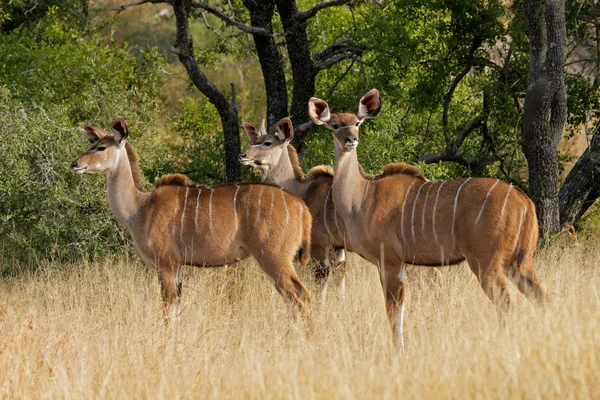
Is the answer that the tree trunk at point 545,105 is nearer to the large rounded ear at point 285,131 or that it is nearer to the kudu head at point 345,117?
the large rounded ear at point 285,131

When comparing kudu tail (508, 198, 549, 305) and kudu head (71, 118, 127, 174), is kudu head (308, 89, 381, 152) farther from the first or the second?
kudu head (71, 118, 127, 174)

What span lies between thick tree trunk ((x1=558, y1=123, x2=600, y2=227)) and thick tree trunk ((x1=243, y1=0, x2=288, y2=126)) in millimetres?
2619

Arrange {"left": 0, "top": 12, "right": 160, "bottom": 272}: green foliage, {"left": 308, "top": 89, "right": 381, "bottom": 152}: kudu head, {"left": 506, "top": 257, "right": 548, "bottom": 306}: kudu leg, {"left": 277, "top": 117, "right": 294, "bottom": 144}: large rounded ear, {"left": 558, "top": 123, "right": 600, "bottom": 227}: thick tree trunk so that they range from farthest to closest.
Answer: {"left": 558, "top": 123, "right": 600, "bottom": 227}: thick tree trunk
{"left": 0, "top": 12, "right": 160, "bottom": 272}: green foliage
{"left": 277, "top": 117, "right": 294, "bottom": 144}: large rounded ear
{"left": 308, "top": 89, "right": 381, "bottom": 152}: kudu head
{"left": 506, "top": 257, "right": 548, "bottom": 306}: kudu leg

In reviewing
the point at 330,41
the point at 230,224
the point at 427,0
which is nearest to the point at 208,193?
the point at 230,224

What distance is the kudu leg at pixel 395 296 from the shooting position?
5.27m

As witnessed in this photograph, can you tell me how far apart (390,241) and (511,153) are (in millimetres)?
4164

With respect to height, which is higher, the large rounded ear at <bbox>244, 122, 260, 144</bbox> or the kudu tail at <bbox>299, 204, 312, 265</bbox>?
the large rounded ear at <bbox>244, 122, 260, 144</bbox>

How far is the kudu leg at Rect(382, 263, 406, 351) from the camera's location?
5.27 meters

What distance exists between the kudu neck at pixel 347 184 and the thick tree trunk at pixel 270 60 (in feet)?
9.36

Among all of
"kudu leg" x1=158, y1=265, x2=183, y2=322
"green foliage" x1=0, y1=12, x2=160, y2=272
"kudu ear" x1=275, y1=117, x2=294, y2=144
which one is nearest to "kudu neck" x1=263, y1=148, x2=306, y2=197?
"kudu ear" x1=275, y1=117, x2=294, y2=144

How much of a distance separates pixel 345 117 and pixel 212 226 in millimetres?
1081

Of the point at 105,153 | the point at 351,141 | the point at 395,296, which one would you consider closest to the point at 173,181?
the point at 105,153

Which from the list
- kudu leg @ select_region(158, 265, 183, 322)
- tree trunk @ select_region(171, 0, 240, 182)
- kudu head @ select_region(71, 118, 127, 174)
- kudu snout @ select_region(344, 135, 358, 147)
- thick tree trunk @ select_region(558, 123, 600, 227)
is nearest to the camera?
kudu snout @ select_region(344, 135, 358, 147)

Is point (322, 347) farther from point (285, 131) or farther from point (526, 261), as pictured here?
point (285, 131)
